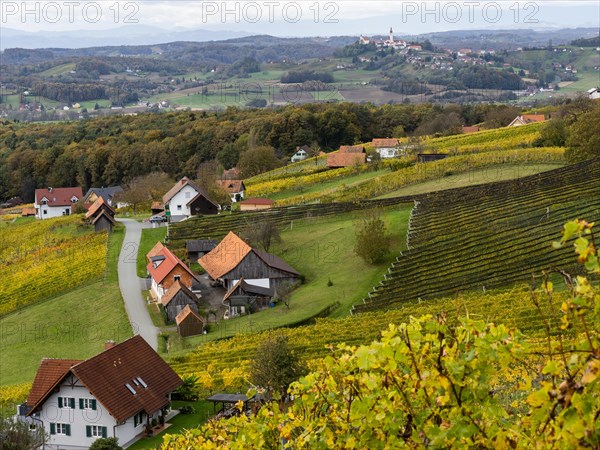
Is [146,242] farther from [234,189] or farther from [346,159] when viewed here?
[346,159]

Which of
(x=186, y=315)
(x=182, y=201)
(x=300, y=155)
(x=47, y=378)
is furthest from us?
(x=300, y=155)

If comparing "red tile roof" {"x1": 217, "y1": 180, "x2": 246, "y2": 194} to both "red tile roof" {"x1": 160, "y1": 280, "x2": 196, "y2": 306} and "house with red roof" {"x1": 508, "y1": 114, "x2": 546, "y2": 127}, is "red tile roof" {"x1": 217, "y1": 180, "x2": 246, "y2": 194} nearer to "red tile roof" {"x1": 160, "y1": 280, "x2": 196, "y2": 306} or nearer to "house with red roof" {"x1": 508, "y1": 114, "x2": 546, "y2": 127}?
"red tile roof" {"x1": 160, "y1": 280, "x2": 196, "y2": 306}

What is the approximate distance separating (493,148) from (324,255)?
3377 cm

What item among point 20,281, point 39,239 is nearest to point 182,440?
point 20,281

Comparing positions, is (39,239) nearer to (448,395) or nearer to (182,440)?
(182,440)

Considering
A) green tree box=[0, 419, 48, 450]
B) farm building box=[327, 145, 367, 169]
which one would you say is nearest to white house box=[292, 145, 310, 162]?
farm building box=[327, 145, 367, 169]

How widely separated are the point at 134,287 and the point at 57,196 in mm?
47013

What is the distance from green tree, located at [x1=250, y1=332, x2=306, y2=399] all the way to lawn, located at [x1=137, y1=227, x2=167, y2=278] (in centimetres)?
2675

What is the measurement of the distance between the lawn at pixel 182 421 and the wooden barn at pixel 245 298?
13.3m

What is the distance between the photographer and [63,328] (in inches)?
1843

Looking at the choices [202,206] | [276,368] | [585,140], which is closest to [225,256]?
[202,206]

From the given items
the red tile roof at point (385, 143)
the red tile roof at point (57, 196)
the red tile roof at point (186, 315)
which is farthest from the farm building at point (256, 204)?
the red tile roof at point (57, 196)

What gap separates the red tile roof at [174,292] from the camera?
148ft

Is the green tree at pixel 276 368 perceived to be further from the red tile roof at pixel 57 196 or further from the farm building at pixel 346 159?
the red tile roof at pixel 57 196
